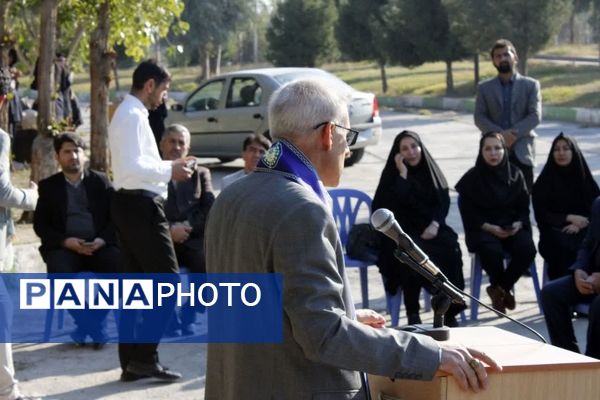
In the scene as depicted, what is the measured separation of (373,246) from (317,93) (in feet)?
17.7

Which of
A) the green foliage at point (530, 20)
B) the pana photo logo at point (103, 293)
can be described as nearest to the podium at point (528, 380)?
the pana photo logo at point (103, 293)

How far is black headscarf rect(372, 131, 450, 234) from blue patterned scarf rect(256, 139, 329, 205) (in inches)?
206

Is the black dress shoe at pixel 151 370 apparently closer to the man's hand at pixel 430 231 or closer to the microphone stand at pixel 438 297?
the man's hand at pixel 430 231

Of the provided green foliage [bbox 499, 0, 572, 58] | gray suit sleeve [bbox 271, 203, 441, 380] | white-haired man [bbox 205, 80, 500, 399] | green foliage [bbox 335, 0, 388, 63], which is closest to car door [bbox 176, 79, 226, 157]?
white-haired man [bbox 205, 80, 500, 399]

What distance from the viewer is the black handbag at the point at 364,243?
859 cm

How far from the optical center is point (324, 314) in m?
3.12

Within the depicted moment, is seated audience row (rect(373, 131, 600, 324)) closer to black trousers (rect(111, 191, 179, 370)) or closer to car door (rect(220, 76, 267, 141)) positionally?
black trousers (rect(111, 191, 179, 370))

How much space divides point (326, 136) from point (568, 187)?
5.90m

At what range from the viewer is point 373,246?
28.3 feet

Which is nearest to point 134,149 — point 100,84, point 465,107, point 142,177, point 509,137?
point 142,177

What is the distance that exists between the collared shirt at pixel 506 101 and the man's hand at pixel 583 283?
326 centimetres

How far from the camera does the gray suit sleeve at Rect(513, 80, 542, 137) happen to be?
1025 cm

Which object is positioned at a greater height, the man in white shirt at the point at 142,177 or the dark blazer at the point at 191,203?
the man in white shirt at the point at 142,177

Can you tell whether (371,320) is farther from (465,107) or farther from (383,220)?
(465,107)
